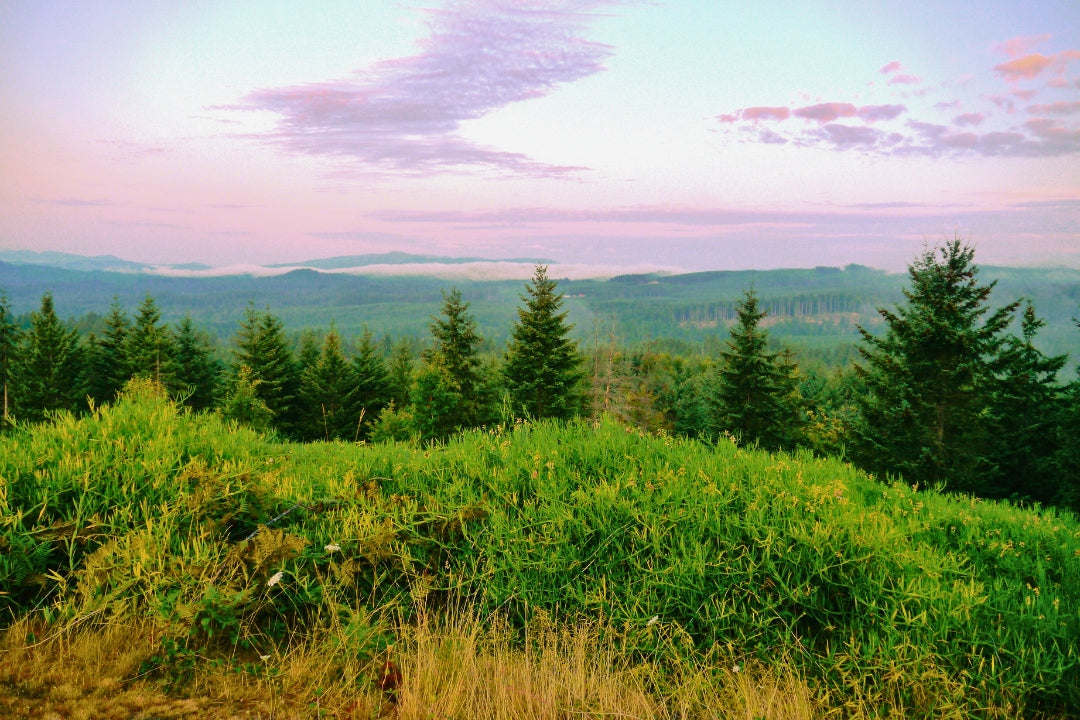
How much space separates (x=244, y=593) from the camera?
347 cm

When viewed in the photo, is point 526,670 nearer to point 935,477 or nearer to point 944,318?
point 935,477

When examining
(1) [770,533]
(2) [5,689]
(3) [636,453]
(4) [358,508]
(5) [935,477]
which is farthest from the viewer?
(5) [935,477]

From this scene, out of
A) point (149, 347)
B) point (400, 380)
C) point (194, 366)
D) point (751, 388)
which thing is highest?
point (149, 347)

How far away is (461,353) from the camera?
47281 mm

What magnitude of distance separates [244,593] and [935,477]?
32.1m

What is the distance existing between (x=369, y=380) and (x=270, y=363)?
995cm

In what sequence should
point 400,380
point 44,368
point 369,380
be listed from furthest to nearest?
point 400,380 → point 369,380 → point 44,368

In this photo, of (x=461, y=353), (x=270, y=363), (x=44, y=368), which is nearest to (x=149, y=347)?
(x=44, y=368)

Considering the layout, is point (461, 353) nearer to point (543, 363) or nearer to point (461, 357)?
point (461, 357)

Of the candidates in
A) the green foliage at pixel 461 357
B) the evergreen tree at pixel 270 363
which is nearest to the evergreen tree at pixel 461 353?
the green foliage at pixel 461 357

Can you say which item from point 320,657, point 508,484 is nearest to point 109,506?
point 320,657

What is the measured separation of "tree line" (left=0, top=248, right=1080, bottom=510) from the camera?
29547mm

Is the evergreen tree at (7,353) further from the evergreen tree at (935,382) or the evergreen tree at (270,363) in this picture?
the evergreen tree at (935,382)

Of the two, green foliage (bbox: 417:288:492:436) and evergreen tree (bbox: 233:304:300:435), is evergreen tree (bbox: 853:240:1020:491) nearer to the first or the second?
green foliage (bbox: 417:288:492:436)
